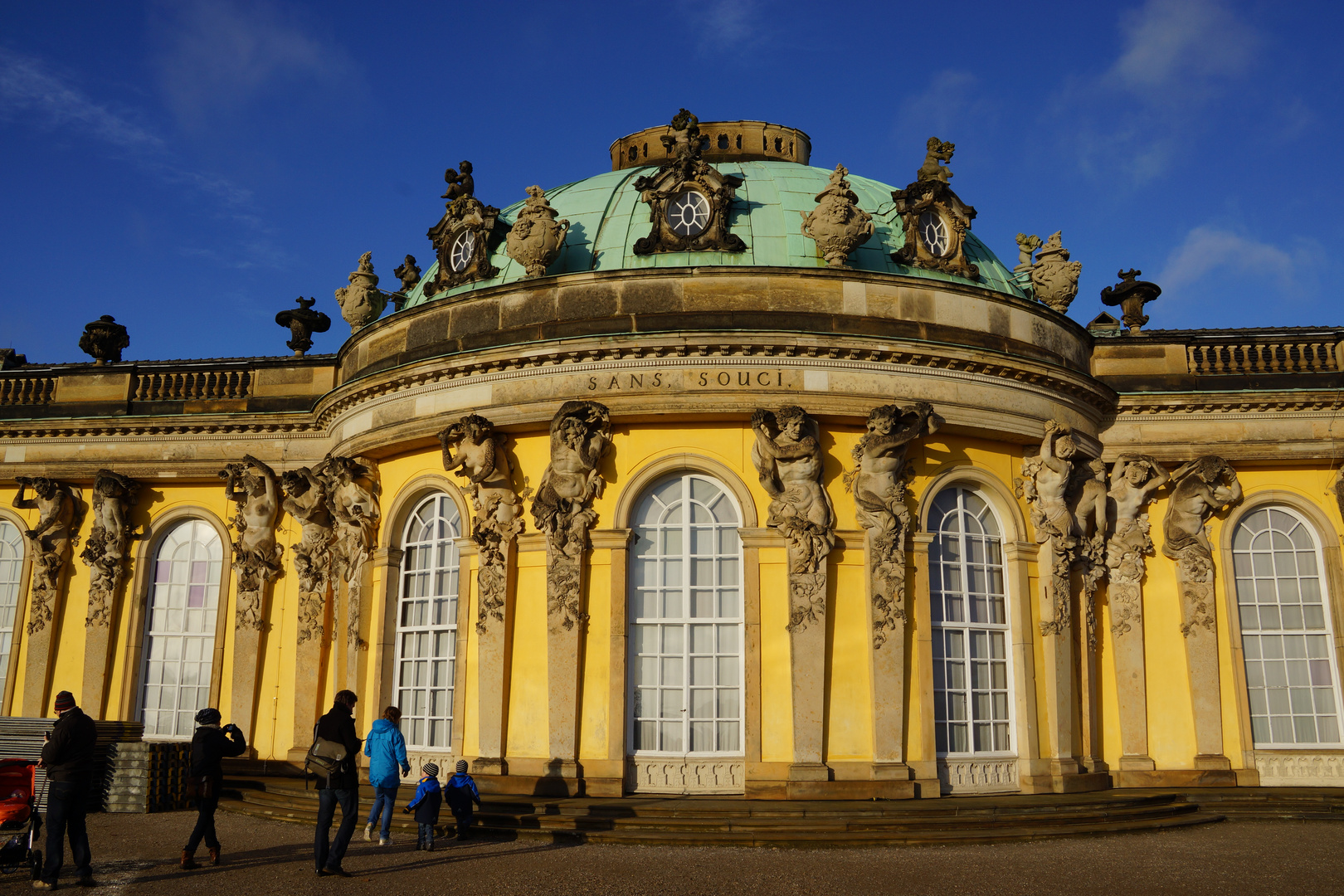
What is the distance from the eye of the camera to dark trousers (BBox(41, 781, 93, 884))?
1085 cm

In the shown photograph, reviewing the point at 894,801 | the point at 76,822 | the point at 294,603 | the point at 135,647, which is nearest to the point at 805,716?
the point at 894,801

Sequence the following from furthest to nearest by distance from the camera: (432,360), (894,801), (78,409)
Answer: (78,409) → (432,360) → (894,801)

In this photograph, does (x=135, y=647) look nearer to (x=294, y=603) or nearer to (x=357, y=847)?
(x=294, y=603)

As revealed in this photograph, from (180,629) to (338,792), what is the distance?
1294 centimetres

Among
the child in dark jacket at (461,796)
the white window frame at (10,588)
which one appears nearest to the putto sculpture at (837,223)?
the child in dark jacket at (461,796)

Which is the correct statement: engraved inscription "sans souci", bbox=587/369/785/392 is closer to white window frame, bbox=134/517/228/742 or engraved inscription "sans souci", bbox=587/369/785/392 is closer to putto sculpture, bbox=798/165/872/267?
putto sculpture, bbox=798/165/872/267

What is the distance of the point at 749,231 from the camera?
19.4 m

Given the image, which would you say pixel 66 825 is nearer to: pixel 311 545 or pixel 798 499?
pixel 311 545

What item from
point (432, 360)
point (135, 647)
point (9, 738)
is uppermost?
point (432, 360)

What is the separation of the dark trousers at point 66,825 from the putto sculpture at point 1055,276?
17395mm

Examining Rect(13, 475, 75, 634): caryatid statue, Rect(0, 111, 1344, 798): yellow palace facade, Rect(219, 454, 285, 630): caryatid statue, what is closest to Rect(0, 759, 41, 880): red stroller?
Rect(0, 111, 1344, 798): yellow palace facade

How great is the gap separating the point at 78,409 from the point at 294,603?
6.83 m

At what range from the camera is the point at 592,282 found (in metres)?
18.4

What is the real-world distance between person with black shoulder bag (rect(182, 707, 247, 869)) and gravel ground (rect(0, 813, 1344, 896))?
0.28 m
